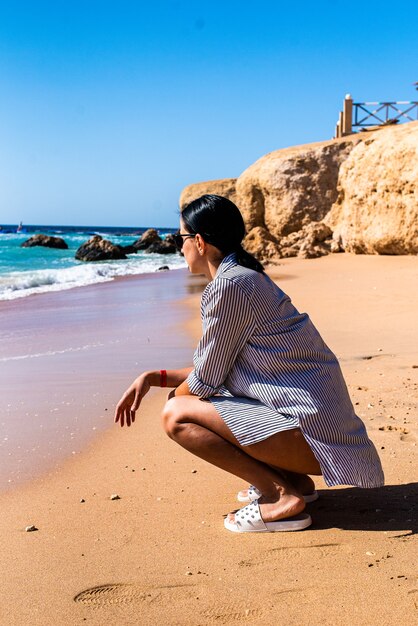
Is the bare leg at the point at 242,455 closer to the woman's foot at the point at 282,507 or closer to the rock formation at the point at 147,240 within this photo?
the woman's foot at the point at 282,507

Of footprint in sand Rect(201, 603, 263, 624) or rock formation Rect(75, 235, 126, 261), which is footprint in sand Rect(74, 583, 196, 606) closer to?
footprint in sand Rect(201, 603, 263, 624)

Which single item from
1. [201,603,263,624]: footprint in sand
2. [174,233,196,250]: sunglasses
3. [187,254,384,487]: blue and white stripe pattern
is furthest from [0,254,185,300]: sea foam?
[201,603,263,624]: footprint in sand

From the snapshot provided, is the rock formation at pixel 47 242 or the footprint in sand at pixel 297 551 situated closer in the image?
the footprint in sand at pixel 297 551

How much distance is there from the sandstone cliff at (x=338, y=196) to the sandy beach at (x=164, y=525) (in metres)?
10.4

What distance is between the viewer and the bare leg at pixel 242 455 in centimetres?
284

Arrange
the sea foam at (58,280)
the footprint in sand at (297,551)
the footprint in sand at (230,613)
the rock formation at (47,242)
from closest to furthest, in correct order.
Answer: the footprint in sand at (230,613) → the footprint in sand at (297,551) → the sea foam at (58,280) → the rock formation at (47,242)

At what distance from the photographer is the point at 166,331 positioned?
326 inches

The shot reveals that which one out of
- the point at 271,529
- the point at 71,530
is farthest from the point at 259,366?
the point at 71,530

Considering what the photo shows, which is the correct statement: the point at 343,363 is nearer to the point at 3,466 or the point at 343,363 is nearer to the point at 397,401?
the point at 397,401

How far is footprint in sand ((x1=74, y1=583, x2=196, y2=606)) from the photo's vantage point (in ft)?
7.72

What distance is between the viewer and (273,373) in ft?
9.14

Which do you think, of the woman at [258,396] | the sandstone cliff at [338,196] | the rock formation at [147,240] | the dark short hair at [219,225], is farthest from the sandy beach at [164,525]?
the rock formation at [147,240]

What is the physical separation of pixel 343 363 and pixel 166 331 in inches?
116

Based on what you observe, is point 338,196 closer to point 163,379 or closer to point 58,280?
point 58,280
